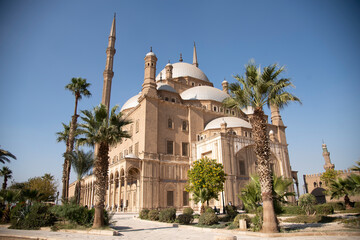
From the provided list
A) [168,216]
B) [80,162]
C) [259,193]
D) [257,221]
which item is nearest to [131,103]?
[80,162]

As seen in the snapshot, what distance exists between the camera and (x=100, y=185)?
1310 centimetres

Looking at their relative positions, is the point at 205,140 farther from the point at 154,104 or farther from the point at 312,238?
the point at 312,238

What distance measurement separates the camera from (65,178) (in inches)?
854

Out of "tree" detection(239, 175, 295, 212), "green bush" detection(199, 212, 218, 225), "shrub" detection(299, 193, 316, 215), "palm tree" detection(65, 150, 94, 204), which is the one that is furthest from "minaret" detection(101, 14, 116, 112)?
"shrub" detection(299, 193, 316, 215)

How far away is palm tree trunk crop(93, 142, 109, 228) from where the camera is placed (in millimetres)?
12484

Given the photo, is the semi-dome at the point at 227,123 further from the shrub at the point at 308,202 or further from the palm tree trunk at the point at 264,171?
the palm tree trunk at the point at 264,171

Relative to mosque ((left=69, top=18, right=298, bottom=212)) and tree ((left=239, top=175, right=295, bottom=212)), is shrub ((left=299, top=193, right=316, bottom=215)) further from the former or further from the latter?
mosque ((left=69, top=18, right=298, bottom=212))


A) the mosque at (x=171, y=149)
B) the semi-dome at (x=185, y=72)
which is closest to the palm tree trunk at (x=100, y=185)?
the mosque at (x=171, y=149)

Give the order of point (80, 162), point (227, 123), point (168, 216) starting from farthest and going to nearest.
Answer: point (227, 123), point (80, 162), point (168, 216)

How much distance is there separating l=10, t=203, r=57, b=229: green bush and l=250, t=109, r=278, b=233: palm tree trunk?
10595 mm

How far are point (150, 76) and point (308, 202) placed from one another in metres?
21.0

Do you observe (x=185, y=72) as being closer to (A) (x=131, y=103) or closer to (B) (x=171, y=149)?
(A) (x=131, y=103)

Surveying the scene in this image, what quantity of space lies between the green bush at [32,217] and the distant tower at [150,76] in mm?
17685

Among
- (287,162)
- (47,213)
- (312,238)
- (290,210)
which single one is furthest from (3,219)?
(287,162)
